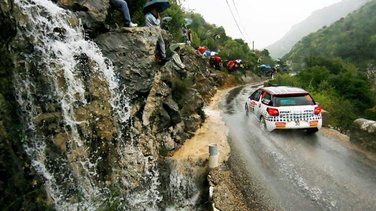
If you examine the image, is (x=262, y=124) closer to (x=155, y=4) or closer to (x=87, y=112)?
(x=155, y=4)

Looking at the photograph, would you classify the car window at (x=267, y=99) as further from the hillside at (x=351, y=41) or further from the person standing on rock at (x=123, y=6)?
the hillside at (x=351, y=41)

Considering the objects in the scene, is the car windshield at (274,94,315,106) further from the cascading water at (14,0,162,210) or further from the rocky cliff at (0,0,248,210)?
the cascading water at (14,0,162,210)

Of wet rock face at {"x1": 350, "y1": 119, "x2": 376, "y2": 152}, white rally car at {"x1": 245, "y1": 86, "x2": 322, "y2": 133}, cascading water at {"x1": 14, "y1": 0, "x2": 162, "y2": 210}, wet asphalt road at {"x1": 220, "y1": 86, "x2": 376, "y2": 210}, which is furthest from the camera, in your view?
white rally car at {"x1": 245, "y1": 86, "x2": 322, "y2": 133}

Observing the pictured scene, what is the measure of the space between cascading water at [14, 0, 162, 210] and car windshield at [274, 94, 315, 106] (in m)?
5.28

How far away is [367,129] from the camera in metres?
11.4

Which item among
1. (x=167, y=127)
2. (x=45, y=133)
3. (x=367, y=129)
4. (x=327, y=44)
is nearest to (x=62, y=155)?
(x=45, y=133)

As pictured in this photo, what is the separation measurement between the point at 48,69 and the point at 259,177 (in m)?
5.97

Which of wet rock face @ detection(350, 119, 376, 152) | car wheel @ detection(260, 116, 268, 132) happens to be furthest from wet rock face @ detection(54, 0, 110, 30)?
wet rock face @ detection(350, 119, 376, 152)

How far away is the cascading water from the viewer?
760cm

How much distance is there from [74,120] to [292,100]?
26.0 feet

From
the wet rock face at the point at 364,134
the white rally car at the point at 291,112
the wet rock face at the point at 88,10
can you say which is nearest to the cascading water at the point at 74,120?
the wet rock face at the point at 88,10

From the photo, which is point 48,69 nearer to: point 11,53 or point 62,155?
point 11,53

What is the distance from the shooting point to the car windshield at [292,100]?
41.9ft

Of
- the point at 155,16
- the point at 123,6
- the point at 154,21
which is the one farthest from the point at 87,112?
the point at 155,16
